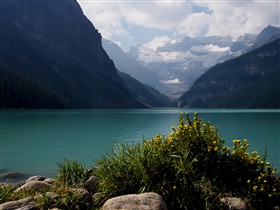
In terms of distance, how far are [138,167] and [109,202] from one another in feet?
5.49

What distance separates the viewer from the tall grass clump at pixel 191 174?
33.1 feet

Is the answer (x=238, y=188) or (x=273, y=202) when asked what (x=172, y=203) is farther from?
(x=273, y=202)

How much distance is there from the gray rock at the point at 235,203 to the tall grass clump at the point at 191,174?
22 cm

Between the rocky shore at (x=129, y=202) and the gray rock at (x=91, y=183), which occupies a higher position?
the rocky shore at (x=129, y=202)

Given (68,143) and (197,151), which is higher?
(197,151)

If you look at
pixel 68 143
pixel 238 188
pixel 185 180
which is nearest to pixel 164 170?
pixel 185 180

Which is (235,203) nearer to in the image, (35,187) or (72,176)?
(72,176)

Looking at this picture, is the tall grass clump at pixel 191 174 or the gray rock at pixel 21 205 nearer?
the gray rock at pixel 21 205

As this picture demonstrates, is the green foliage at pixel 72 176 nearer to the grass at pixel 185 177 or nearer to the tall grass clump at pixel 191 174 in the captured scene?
the grass at pixel 185 177

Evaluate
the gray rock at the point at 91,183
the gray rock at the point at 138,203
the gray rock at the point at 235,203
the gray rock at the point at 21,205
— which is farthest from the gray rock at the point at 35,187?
the gray rock at the point at 235,203

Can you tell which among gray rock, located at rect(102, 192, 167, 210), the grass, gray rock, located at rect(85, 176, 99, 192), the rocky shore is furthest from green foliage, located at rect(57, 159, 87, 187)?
gray rock, located at rect(102, 192, 167, 210)

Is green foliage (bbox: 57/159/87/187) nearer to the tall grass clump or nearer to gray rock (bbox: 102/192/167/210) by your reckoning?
the tall grass clump

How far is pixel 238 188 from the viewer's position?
10898 millimetres

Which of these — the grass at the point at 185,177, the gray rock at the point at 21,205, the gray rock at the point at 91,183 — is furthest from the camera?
the gray rock at the point at 91,183
